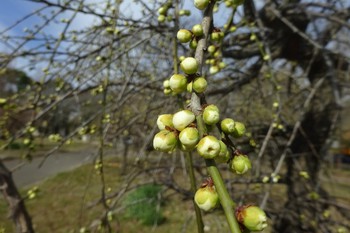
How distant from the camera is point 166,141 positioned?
81 cm

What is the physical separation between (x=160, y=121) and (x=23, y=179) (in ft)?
40.0

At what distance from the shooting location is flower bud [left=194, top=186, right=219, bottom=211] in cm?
75

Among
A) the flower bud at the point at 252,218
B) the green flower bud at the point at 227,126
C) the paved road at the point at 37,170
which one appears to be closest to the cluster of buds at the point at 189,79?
the green flower bud at the point at 227,126

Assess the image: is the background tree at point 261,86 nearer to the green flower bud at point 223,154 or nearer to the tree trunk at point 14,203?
the tree trunk at point 14,203

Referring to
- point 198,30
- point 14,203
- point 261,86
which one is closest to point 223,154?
point 198,30

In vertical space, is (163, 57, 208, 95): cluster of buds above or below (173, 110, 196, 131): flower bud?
above

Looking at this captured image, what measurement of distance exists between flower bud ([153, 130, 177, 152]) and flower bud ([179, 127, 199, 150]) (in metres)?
0.07

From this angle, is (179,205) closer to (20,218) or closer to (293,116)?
(293,116)

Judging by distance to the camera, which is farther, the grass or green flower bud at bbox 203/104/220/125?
the grass

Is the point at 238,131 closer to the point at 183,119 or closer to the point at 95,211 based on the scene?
the point at 183,119

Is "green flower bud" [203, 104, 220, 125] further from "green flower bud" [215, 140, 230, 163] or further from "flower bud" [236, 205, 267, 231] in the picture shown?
"flower bud" [236, 205, 267, 231]

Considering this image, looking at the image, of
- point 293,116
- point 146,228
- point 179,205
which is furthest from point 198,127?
point 179,205

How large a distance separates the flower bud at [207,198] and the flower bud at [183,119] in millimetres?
138

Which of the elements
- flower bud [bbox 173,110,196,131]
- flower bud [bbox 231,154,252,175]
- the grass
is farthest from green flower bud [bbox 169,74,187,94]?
the grass
